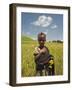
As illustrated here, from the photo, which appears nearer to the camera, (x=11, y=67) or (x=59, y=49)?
(x=11, y=67)

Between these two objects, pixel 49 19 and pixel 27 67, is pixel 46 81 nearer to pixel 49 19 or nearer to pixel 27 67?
pixel 27 67

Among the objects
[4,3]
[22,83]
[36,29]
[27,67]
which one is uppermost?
[4,3]

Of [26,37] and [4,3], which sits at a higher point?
[4,3]

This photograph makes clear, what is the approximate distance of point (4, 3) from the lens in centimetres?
175

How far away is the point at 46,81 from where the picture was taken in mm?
1828

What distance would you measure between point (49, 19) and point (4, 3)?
34 centimetres

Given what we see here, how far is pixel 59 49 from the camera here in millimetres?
1880

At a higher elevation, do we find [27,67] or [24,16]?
[24,16]

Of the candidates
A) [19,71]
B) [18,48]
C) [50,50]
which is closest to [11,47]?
[18,48]

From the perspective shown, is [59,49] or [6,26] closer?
[6,26]

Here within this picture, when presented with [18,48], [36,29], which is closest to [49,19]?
[36,29]

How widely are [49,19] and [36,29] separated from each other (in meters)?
0.13

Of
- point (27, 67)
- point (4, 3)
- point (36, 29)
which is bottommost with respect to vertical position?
point (27, 67)

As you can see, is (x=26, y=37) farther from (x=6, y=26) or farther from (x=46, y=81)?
(x=46, y=81)
